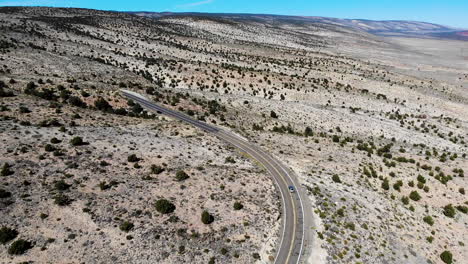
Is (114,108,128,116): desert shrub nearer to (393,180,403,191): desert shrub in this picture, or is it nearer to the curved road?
the curved road

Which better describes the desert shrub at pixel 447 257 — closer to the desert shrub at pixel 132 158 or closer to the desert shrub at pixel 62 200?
the desert shrub at pixel 132 158

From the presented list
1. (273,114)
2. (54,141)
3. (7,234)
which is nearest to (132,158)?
(54,141)

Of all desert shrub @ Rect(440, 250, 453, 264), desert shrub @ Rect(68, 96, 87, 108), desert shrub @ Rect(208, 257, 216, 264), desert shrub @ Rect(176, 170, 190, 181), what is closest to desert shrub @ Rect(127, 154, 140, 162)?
desert shrub @ Rect(176, 170, 190, 181)

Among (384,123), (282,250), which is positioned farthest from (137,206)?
(384,123)

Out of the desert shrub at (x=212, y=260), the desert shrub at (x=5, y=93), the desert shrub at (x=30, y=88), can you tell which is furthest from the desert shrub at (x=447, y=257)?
the desert shrub at (x=30, y=88)

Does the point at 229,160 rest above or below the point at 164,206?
above

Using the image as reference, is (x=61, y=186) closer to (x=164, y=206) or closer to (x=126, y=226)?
(x=126, y=226)

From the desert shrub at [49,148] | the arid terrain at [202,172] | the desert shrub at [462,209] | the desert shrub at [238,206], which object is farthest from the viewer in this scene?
the desert shrub at [462,209]
